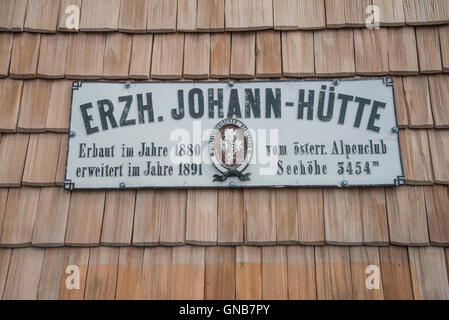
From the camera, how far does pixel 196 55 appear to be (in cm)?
196

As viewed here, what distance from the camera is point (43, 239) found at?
1809mm

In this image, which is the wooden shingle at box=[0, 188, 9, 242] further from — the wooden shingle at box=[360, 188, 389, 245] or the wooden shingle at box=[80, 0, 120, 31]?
the wooden shingle at box=[360, 188, 389, 245]

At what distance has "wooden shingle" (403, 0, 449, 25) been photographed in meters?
1.94

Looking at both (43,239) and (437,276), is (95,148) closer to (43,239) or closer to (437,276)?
(43,239)

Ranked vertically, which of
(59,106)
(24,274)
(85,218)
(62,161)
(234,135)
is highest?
(59,106)

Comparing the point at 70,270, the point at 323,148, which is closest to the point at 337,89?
the point at 323,148

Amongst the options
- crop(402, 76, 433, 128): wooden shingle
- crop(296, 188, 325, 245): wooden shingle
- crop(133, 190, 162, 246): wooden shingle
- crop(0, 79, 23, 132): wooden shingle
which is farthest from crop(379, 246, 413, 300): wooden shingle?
crop(0, 79, 23, 132): wooden shingle

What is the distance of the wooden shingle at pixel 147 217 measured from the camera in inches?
70.4

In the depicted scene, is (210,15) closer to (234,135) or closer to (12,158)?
(234,135)

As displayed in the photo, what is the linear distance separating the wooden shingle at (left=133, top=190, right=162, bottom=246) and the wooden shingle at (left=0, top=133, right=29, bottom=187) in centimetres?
66

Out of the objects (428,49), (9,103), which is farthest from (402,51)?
(9,103)

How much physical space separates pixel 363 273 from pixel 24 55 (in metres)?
2.18

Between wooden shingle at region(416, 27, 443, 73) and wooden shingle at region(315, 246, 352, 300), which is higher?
wooden shingle at region(416, 27, 443, 73)
